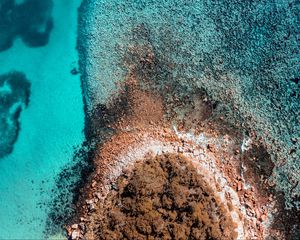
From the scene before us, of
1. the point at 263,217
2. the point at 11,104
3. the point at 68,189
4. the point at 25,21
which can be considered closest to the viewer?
the point at 263,217

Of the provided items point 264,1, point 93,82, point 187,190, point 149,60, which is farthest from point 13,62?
point 264,1

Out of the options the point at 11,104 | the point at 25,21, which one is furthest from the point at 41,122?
the point at 25,21

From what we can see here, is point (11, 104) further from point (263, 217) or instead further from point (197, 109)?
point (263, 217)

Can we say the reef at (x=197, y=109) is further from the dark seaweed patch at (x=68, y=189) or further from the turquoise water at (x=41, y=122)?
the turquoise water at (x=41, y=122)

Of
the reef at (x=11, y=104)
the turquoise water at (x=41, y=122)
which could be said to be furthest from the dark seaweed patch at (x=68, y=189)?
the reef at (x=11, y=104)

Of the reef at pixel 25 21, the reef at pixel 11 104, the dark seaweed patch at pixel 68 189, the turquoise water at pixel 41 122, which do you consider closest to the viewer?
the dark seaweed patch at pixel 68 189
